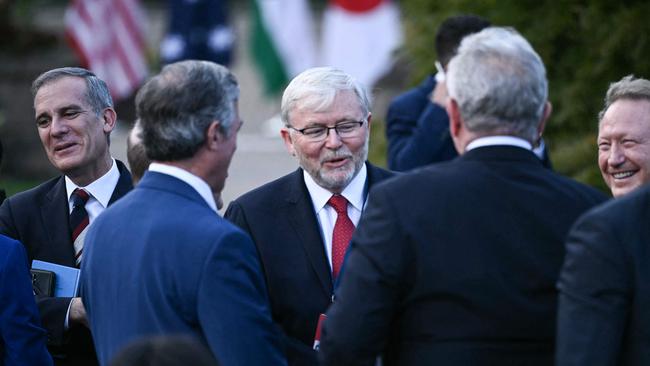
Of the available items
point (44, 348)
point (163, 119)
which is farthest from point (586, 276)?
point (44, 348)

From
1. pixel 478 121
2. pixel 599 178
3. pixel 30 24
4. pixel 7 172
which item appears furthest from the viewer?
pixel 30 24

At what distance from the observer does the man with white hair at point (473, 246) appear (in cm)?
358

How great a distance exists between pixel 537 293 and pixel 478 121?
514 mm

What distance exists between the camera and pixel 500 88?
3615mm

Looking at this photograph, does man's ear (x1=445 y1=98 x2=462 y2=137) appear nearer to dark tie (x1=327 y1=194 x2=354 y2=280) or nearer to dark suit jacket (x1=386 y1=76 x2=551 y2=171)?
dark tie (x1=327 y1=194 x2=354 y2=280)

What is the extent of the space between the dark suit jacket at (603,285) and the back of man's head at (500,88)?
367mm

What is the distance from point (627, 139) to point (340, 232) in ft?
3.88

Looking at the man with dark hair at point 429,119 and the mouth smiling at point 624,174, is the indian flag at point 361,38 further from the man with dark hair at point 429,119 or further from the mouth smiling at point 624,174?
the mouth smiling at point 624,174

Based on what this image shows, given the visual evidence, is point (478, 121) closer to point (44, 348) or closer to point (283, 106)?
point (283, 106)

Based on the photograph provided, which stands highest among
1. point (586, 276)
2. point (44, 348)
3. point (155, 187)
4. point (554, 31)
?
point (554, 31)

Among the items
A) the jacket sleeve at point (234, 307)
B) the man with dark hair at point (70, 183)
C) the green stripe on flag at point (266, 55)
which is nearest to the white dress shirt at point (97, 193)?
the man with dark hair at point (70, 183)

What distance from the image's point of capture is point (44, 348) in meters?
4.69

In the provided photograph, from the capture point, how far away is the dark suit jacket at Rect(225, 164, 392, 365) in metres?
4.66

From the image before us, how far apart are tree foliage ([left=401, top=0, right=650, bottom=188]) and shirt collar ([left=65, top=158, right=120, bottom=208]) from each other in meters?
3.29
